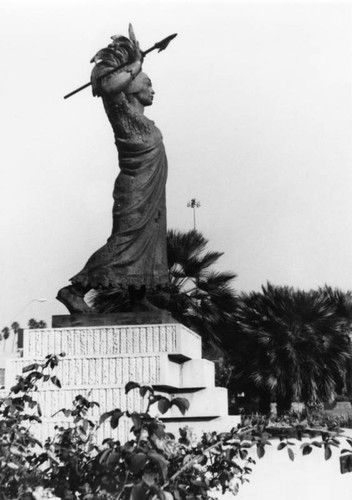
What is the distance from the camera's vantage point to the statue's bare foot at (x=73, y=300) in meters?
7.67

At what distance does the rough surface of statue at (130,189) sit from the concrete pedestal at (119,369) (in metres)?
0.41

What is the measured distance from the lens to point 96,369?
7344 mm

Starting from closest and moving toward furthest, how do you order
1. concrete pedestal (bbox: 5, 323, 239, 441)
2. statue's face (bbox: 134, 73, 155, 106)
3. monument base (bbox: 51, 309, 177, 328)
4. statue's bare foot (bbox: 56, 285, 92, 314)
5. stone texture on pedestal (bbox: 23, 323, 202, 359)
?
concrete pedestal (bbox: 5, 323, 239, 441), stone texture on pedestal (bbox: 23, 323, 202, 359), monument base (bbox: 51, 309, 177, 328), statue's bare foot (bbox: 56, 285, 92, 314), statue's face (bbox: 134, 73, 155, 106)

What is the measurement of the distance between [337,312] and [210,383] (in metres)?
10.6

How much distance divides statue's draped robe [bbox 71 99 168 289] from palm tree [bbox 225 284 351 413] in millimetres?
8892

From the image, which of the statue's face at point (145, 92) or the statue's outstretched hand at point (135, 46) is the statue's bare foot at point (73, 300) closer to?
the statue's face at point (145, 92)

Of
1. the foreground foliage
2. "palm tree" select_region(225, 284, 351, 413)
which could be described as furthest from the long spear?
"palm tree" select_region(225, 284, 351, 413)

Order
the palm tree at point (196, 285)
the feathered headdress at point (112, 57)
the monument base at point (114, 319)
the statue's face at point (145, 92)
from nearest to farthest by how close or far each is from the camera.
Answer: the monument base at point (114, 319)
the feathered headdress at point (112, 57)
the statue's face at point (145, 92)
the palm tree at point (196, 285)

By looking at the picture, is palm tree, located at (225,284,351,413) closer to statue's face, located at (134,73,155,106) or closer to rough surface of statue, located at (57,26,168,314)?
rough surface of statue, located at (57,26,168,314)

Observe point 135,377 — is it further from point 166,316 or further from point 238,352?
point 238,352

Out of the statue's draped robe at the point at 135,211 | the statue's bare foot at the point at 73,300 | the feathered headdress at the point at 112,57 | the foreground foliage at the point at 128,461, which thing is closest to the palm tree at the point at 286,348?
the statue's draped robe at the point at 135,211

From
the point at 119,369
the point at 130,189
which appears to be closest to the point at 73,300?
the point at 119,369

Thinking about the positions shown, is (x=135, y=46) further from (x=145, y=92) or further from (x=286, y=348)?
(x=286, y=348)

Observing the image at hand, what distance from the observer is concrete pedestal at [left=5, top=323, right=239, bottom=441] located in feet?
23.5
